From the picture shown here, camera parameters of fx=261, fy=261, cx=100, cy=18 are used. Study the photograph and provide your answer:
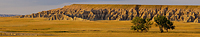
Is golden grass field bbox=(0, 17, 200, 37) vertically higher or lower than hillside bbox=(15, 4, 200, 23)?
lower

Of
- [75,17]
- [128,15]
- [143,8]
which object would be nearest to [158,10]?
[143,8]

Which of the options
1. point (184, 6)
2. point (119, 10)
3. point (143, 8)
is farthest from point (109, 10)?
point (184, 6)

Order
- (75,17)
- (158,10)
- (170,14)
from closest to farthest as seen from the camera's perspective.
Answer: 1. (75,17)
2. (170,14)
3. (158,10)

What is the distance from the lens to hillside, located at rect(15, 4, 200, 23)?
135375mm

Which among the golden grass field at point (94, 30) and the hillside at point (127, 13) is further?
the hillside at point (127, 13)

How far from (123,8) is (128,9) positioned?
3487mm

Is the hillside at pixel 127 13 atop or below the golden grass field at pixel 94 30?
atop

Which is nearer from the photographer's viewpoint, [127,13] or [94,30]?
[94,30]

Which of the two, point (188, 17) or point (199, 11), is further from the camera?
point (199, 11)

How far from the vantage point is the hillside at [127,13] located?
135 m

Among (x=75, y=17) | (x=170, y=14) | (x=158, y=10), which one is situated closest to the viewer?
(x=75, y=17)

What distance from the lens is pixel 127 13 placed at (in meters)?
150

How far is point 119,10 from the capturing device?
156 meters

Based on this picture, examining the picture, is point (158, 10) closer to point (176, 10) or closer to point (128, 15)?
point (176, 10)
